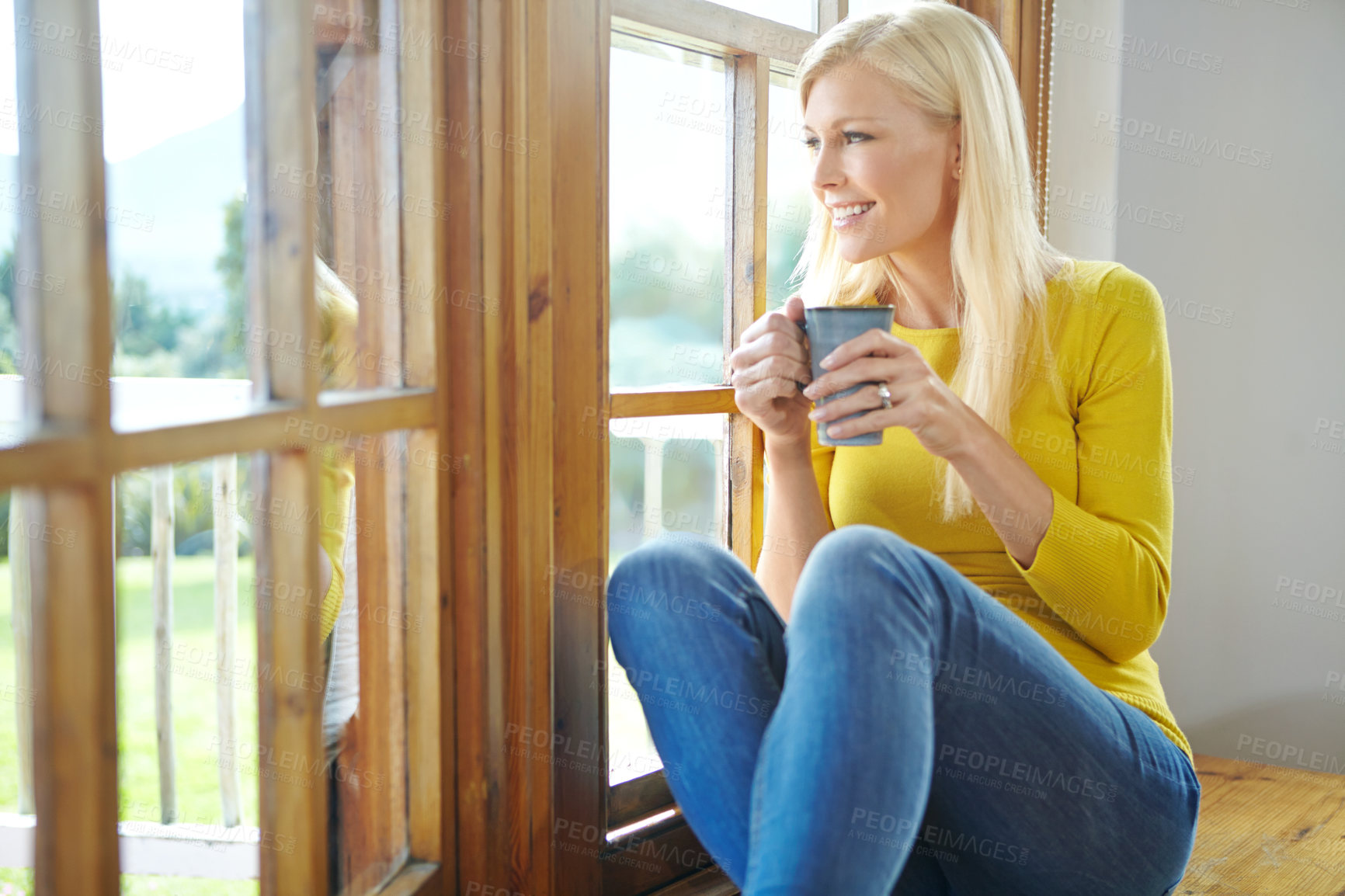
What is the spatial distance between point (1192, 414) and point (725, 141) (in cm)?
102

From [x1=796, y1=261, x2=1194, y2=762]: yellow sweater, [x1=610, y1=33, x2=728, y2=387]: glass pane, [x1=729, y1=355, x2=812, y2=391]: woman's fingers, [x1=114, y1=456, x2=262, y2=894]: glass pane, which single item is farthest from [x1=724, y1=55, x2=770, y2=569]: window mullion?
[x1=114, y1=456, x2=262, y2=894]: glass pane

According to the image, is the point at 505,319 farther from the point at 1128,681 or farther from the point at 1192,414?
the point at 1192,414

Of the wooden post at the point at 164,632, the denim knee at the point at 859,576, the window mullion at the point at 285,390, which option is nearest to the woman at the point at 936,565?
→ the denim knee at the point at 859,576

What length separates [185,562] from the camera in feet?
6.73

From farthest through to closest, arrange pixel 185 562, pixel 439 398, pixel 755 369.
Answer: pixel 185 562 < pixel 755 369 < pixel 439 398

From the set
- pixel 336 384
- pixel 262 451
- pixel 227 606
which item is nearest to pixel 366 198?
pixel 336 384

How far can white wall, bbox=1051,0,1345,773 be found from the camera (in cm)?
176

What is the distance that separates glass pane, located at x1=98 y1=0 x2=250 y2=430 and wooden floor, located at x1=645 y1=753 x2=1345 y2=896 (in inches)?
31.4

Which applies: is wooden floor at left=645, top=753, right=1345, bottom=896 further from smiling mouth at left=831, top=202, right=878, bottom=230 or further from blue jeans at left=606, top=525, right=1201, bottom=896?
smiling mouth at left=831, top=202, right=878, bottom=230

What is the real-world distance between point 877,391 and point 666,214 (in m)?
0.46

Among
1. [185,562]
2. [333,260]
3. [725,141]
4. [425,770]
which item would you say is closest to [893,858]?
[425,770]

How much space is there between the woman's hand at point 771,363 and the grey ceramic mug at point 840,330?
0.06 m

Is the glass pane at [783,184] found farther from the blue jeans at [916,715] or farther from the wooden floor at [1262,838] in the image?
the wooden floor at [1262,838]

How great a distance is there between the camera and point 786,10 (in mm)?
1395
